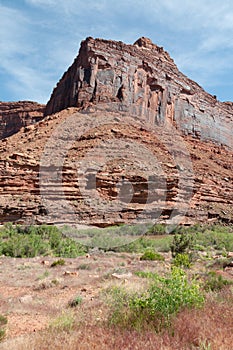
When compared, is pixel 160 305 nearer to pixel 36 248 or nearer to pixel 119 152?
pixel 36 248

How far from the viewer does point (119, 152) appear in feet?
88.8

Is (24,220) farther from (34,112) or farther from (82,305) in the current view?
(34,112)

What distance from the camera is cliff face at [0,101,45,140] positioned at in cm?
6750

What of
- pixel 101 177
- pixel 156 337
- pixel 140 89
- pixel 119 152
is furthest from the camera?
pixel 140 89

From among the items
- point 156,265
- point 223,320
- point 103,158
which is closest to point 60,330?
point 223,320

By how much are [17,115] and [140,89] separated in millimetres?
40663

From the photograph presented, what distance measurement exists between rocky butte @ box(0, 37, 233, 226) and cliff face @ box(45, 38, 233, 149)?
0.13 metres

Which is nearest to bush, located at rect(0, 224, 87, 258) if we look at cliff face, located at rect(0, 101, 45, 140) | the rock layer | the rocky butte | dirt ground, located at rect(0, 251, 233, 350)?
dirt ground, located at rect(0, 251, 233, 350)

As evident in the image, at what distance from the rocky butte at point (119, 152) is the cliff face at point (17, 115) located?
24.9 metres

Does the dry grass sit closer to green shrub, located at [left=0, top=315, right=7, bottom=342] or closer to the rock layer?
green shrub, located at [left=0, top=315, right=7, bottom=342]

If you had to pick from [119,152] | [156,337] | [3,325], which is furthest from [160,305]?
[119,152]

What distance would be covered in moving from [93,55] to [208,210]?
2102 centimetres

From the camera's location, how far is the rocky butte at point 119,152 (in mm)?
21844

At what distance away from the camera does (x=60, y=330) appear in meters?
3.99
